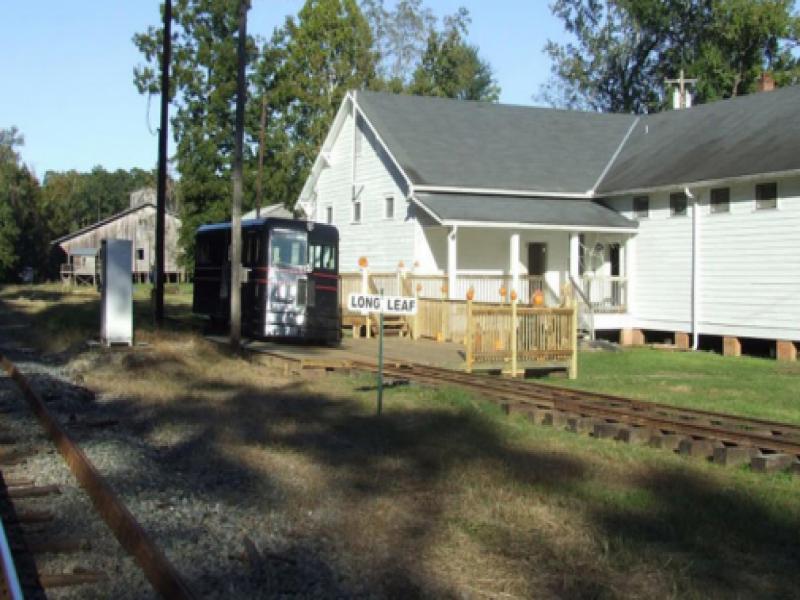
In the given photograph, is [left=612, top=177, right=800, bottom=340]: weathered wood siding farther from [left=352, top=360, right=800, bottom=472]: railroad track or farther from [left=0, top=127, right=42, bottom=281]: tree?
[left=0, top=127, right=42, bottom=281]: tree

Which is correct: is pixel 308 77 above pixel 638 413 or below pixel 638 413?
above

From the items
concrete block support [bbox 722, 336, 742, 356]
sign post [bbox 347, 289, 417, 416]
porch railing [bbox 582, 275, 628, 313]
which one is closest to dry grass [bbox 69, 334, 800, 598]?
sign post [bbox 347, 289, 417, 416]

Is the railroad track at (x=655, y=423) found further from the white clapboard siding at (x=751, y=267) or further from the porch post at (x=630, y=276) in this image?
the porch post at (x=630, y=276)

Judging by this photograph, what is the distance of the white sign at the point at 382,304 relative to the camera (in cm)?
1209

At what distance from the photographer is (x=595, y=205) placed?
97.1 ft

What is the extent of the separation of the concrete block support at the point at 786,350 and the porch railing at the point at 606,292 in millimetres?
5568

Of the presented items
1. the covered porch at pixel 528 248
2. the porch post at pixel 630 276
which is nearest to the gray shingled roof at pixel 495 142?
the covered porch at pixel 528 248

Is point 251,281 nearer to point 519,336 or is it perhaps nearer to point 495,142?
point 519,336

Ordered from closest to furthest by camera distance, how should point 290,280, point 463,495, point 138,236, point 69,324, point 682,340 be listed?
point 463,495 < point 290,280 < point 69,324 < point 682,340 < point 138,236

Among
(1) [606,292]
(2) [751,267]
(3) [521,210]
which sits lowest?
(1) [606,292]

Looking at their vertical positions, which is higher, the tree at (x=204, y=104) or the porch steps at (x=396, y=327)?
the tree at (x=204, y=104)

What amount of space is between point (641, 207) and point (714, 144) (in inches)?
106

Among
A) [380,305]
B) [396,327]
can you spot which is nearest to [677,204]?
[396,327]

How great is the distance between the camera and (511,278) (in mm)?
26500
